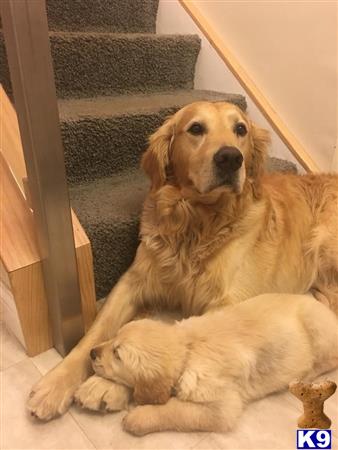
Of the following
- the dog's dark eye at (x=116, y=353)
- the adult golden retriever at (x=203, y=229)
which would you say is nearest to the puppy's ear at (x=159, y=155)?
the adult golden retriever at (x=203, y=229)

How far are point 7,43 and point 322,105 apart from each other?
1.46m

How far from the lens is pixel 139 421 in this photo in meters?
0.93

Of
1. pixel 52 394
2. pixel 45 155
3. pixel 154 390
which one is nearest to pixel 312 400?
pixel 154 390

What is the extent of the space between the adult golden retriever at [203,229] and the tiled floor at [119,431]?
13cm

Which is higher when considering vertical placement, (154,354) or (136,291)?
(154,354)

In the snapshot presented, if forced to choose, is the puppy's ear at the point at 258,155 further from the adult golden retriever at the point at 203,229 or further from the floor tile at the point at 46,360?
the floor tile at the point at 46,360

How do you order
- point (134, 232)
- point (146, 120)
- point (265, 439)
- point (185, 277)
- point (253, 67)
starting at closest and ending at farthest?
1. point (265, 439)
2. point (185, 277)
3. point (134, 232)
4. point (146, 120)
5. point (253, 67)

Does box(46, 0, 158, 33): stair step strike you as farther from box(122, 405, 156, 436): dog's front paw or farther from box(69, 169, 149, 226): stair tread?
box(122, 405, 156, 436): dog's front paw

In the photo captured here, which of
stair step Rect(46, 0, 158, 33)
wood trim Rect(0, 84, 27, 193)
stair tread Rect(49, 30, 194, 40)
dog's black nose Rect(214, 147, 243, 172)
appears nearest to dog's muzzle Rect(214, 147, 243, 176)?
dog's black nose Rect(214, 147, 243, 172)

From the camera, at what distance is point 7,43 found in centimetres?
82

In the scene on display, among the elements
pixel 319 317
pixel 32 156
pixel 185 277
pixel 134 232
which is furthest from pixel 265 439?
pixel 32 156

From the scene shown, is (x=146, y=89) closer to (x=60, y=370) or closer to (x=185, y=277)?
(x=185, y=277)

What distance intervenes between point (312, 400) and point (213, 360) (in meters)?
0.27

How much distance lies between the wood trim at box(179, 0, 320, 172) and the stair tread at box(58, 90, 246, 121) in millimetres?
90
